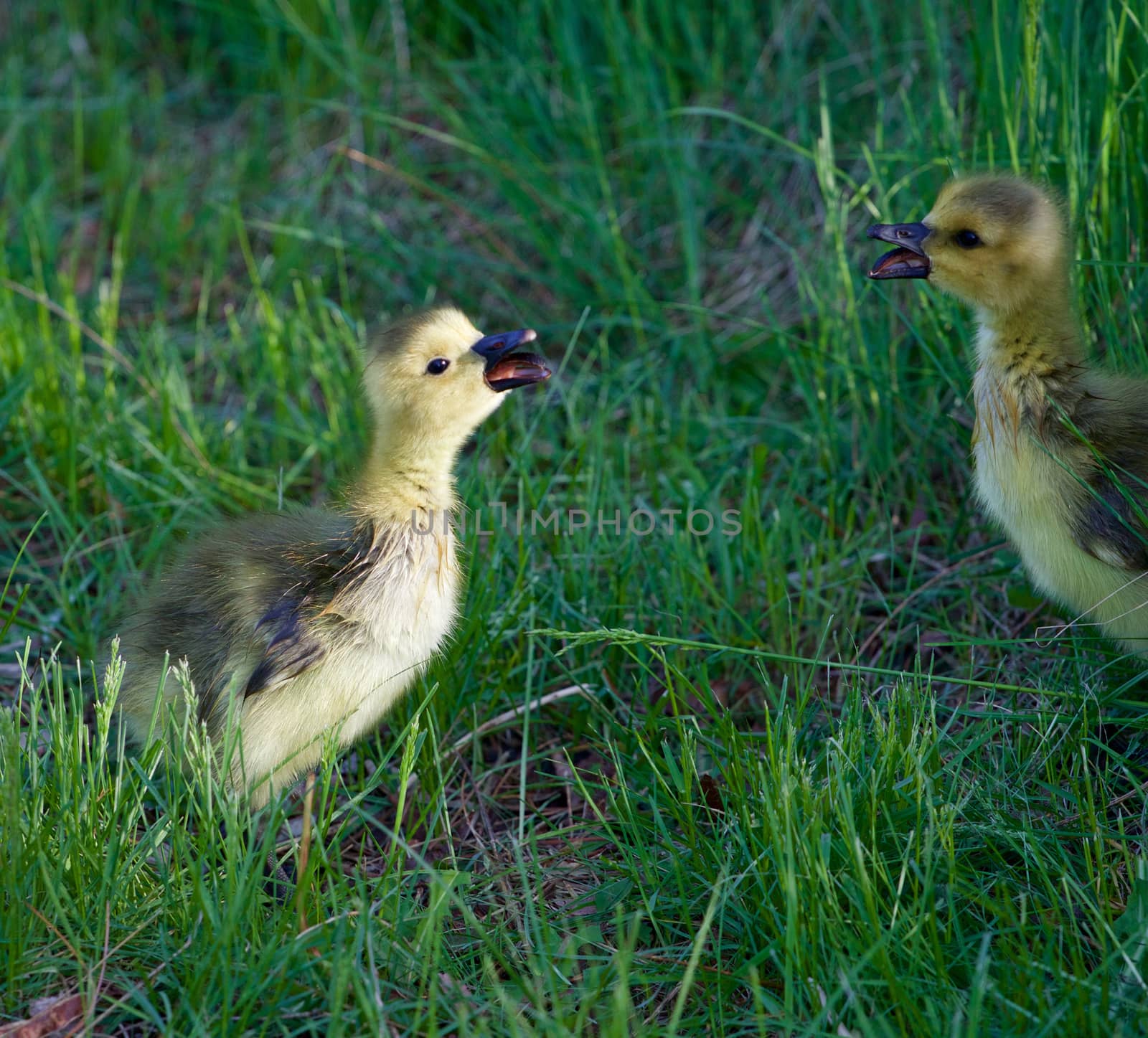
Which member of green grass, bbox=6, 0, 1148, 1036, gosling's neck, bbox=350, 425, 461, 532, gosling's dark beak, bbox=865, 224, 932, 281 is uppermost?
gosling's dark beak, bbox=865, 224, 932, 281

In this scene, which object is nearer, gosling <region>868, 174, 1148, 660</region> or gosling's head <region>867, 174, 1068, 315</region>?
gosling <region>868, 174, 1148, 660</region>

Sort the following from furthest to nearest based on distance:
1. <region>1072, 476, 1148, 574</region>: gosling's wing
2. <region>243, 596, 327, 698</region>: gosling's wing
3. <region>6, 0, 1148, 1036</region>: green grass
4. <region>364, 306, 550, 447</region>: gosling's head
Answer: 1. <region>364, 306, 550, 447</region>: gosling's head
2. <region>243, 596, 327, 698</region>: gosling's wing
3. <region>1072, 476, 1148, 574</region>: gosling's wing
4. <region>6, 0, 1148, 1036</region>: green grass

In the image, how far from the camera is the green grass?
2.35m

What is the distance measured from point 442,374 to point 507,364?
16 cm

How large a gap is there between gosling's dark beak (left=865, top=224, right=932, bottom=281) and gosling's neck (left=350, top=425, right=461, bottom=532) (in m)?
1.11

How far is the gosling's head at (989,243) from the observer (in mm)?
2900

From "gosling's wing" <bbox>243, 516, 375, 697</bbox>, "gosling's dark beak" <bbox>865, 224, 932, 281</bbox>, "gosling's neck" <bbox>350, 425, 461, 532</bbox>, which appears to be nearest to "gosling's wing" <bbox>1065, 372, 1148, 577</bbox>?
"gosling's dark beak" <bbox>865, 224, 932, 281</bbox>

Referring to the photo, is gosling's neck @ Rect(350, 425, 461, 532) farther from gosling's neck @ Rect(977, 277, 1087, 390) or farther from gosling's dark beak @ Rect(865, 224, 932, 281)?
gosling's neck @ Rect(977, 277, 1087, 390)

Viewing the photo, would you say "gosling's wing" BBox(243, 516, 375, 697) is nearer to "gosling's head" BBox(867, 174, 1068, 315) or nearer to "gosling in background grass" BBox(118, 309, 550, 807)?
"gosling in background grass" BBox(118, 309, 550, 807)

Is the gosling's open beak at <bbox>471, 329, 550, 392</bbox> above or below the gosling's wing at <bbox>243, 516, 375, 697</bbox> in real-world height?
above

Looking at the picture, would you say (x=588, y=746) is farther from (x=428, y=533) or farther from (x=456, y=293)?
(x=456, y=293)

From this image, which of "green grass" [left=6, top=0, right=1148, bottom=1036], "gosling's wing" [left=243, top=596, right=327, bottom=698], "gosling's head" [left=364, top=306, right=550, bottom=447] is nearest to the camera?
"green grass" [left=6, top=0, right=1148, bottom=1036]

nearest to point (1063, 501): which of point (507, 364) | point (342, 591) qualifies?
point (507, 364)

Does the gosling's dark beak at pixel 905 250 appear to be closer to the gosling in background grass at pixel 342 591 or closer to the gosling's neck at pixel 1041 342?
the gosling's neck at pixel 1041 342
